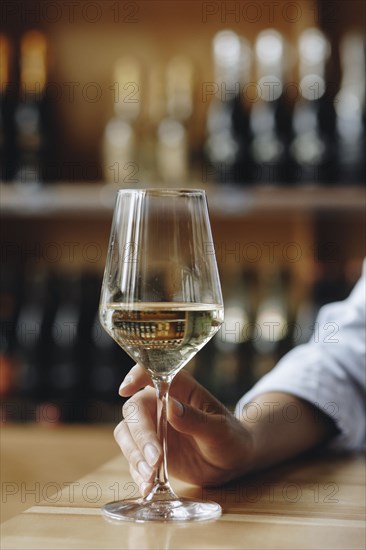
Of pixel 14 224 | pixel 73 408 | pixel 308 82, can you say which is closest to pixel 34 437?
pixel 73 408

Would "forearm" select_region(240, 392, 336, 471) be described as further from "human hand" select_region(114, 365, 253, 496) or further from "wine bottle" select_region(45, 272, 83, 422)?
"wine bottle" select_region(45, 272, 83, 422)

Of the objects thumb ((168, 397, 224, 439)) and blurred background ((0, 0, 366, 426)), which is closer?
thumb ((168, 397, 224, 439))

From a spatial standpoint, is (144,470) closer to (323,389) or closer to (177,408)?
(177,408)

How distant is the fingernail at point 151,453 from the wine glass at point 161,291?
17 millimetres

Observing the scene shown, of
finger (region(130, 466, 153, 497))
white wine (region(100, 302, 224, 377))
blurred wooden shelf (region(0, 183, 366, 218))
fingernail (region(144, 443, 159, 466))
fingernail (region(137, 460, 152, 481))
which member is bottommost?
finger (region(130, 466, 153, 497))

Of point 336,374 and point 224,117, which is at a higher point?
point 224,117

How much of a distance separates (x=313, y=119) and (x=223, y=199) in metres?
0.29

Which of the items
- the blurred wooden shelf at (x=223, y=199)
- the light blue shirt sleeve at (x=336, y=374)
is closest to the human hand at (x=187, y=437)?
the light blue shirt sleeve at (x=336, y=374)

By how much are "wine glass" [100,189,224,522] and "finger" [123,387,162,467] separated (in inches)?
1.1

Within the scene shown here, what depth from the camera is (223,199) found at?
1428 millimetres

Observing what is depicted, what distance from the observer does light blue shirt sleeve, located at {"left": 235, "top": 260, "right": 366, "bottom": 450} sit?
80 centimetres

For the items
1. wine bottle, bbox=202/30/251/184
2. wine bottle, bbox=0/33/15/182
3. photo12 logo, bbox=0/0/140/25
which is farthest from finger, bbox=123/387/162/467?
photo12 logo, bbox=0/0/140/25

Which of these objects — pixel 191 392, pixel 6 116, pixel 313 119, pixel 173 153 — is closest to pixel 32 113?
pixel 6 116

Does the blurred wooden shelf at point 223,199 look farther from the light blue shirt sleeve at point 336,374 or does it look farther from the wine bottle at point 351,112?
the light blue shirt sleeve at point 336,374
